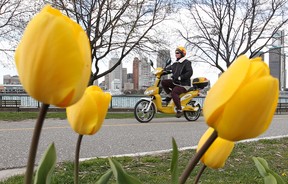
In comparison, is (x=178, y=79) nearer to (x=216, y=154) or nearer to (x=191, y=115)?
(x=191, y=115)

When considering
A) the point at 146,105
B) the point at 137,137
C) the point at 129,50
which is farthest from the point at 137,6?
Answer: the point at 137,137

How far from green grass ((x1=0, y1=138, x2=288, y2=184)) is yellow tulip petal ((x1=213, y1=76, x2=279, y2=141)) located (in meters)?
2.52

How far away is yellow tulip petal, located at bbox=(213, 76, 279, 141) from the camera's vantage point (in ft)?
1.77

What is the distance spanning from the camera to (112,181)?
9.75ft

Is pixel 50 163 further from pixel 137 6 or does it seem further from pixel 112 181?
pixel 137 6

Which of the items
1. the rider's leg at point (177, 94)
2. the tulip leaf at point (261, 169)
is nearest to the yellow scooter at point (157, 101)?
the rider's leg at point (177, 94)

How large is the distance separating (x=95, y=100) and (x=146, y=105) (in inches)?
378

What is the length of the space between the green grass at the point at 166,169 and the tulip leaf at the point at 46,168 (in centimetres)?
226

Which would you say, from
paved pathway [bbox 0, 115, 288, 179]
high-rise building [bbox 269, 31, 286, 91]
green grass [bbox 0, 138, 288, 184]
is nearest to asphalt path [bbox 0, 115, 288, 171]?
paved pathway [bbox 0, 115, 288, 179]

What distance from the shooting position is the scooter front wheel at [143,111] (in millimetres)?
10344

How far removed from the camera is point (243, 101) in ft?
1.78

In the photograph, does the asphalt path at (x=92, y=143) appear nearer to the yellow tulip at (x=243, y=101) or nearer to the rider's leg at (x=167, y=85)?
the rider's leg at (x=167, y=85)

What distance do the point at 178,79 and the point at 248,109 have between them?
30.5 ft

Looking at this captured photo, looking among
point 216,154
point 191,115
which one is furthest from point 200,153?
point 191,115
